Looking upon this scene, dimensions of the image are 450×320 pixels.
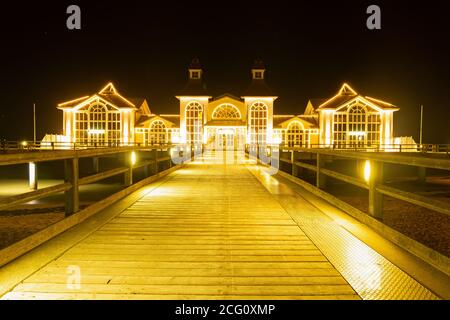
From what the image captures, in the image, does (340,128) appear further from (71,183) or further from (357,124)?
(71,183)

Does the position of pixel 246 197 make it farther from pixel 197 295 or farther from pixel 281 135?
pixel 281 135

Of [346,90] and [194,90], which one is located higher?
[346,90]

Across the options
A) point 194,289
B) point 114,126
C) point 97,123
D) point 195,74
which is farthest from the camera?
point 195,74

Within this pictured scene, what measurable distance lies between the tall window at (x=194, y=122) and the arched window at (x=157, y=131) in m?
2.66

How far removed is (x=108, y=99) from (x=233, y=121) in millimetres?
11969

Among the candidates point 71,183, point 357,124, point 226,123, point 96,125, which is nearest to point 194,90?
point 226,123

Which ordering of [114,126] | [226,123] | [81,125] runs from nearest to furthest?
1. [226,123]
2. [81,125]
3. [114,126]

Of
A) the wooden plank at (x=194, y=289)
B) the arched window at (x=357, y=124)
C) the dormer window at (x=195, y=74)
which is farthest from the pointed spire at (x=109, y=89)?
the wooden plank at (x=194, y=289)

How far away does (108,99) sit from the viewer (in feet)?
136

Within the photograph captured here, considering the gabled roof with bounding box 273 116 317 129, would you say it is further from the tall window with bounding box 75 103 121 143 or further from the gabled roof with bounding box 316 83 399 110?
the tall window with bounding box 75 103 121 143

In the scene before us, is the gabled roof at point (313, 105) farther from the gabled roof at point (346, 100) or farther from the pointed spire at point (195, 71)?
the pointed spire at point (195, 71)

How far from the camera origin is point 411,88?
77062 millimetres

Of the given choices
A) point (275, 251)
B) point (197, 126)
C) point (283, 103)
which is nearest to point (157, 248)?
point (275, 251)
